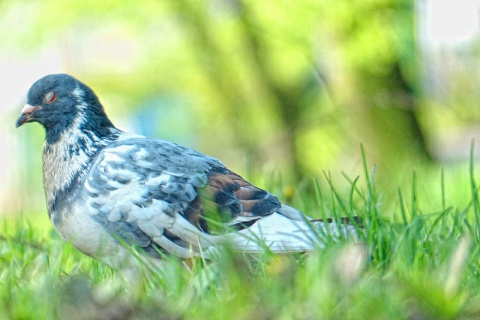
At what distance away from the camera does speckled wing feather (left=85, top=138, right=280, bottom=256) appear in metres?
3.34

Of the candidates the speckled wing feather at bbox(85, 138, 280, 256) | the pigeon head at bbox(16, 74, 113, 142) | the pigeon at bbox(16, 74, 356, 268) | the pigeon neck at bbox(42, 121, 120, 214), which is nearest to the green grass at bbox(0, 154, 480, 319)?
the pigeon at bbox(16, 74, 356, 268)

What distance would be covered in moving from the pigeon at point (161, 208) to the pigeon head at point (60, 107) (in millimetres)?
238

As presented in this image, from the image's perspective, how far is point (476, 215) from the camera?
3.22 meters

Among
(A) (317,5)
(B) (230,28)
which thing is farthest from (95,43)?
(A) (317,5)

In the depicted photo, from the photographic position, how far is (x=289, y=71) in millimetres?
12211

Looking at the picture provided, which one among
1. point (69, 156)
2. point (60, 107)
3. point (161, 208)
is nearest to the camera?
point (161, 208)

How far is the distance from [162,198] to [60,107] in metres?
0.85

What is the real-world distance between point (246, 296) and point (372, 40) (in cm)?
635

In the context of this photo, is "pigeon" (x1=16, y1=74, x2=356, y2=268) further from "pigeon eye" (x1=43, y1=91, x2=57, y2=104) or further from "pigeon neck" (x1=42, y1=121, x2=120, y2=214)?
"pigeon eye" (x1=43, y1=91, x2=57, y2=104)

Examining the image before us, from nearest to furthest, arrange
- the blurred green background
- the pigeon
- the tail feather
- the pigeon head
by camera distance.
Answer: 1. the tail feather
2. the pigeon
3. the pigeon head
4. the blurred green background

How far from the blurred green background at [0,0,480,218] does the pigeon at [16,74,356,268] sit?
0.96m

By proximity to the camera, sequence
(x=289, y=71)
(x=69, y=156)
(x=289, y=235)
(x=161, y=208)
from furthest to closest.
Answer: (x=289, y=71) < (x=69, y=156) < (x=161, y=208) < (x=289, y=235)

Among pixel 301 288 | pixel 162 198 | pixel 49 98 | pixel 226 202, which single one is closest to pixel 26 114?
pixel 49 98

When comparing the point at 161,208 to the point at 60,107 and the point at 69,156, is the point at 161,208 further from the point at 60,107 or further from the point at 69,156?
the point at 60,107
